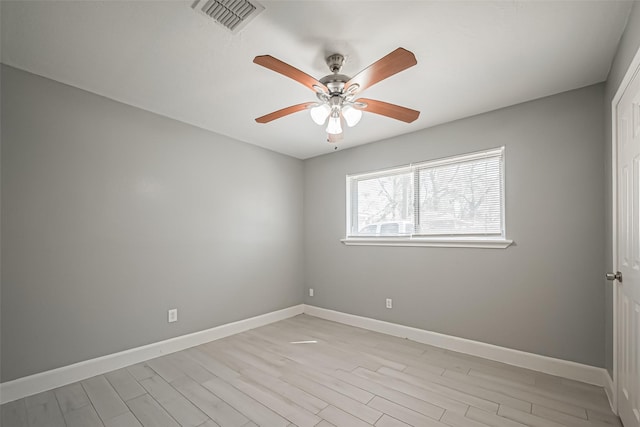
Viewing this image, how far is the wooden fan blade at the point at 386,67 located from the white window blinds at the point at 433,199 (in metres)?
1.81

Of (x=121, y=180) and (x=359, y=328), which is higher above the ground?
(x=121, y=180)

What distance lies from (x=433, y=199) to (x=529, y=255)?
3.57 feet

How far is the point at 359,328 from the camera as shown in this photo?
384 cm

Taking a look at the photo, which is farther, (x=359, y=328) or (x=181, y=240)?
(x=359, y=328)

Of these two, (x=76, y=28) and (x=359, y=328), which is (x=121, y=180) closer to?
(x=76, y=28)

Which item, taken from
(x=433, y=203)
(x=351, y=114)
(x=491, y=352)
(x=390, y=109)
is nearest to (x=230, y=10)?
(x=351, y=114)

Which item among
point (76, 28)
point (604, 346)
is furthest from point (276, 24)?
point (604, 346)

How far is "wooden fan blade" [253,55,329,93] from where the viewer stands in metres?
1.61

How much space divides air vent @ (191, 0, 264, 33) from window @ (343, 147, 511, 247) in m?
2.46

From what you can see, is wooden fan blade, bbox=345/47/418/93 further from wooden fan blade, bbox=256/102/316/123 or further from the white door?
the white door

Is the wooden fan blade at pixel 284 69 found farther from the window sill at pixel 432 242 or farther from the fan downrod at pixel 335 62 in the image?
the window sill at pixel 432 242

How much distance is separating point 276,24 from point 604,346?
3.37 metres

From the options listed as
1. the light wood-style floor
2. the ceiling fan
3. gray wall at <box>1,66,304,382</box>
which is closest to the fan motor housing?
the ceiling fan

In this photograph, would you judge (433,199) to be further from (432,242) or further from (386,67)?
(386,67)
